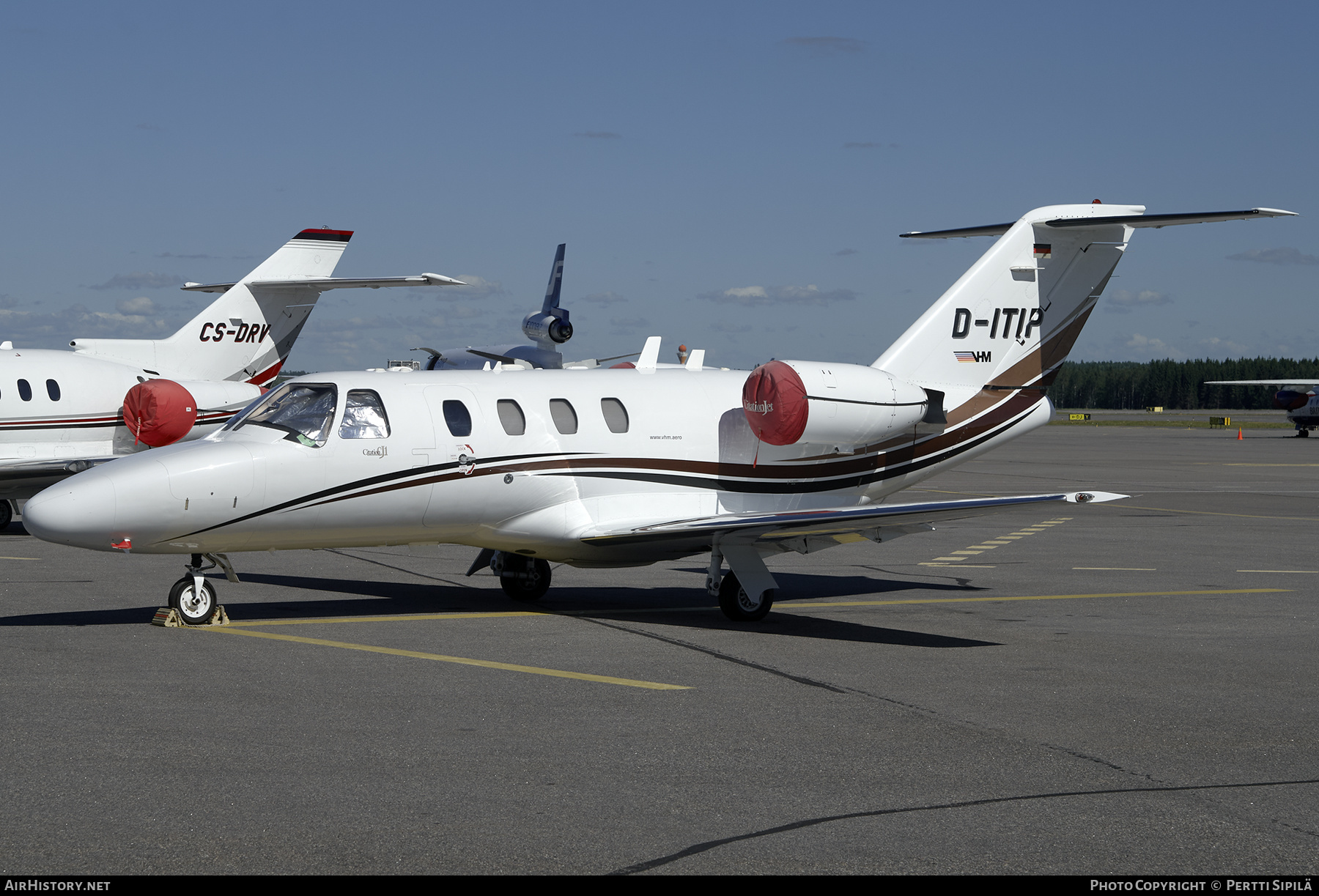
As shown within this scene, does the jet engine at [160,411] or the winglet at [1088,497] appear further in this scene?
the jet engine at [160,411]

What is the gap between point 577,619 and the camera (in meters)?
13.5

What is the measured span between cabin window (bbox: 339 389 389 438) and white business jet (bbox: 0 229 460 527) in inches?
429

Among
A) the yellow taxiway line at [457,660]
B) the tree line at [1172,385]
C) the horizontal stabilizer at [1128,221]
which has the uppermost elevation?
the tree line at [1172,385]

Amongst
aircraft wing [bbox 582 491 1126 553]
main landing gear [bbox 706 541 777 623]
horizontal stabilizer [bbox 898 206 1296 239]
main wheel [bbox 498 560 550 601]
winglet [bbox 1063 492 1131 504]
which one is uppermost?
horizontal stabilizer [bbox 898 206 1296 239]

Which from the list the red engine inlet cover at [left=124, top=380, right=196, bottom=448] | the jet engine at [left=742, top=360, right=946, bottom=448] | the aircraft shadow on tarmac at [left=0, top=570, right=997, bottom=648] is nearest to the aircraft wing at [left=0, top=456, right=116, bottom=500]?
the red engine inlet cover at [left=124, top=380, right=196, bottom=448]

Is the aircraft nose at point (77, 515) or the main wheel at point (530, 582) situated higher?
the aircraft nose at point (77, 515)

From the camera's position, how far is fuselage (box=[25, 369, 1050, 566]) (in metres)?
11.8

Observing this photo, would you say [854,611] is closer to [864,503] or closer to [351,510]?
[864,503]

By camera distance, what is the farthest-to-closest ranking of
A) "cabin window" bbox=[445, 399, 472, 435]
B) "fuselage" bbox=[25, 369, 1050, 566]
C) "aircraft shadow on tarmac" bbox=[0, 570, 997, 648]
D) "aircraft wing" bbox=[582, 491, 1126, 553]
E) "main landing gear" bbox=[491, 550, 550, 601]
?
1. "main landing gear" bbox=[491, 550, 550, 601]
2. "cabin window" bbox=[445, 399, 472, 435]
3. "aircraft shadow on tarmac" bbox=[0, 570, 997, 648]
4. "aircraft wing" bbox=[582, 491, 1126, 553]
5. "fuselage" bbox=[25, 369, 1050, 566]

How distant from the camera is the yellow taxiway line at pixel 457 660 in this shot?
10.1 metres

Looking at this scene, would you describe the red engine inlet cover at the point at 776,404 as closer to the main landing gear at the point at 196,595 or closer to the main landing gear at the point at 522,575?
the main landing gear at the point at 522,575

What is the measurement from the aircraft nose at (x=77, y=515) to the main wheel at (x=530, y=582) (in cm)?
460

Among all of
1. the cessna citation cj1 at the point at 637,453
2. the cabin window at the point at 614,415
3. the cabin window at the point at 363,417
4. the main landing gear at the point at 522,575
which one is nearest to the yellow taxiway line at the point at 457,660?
the cessna citation cj1 at the point at 637,453

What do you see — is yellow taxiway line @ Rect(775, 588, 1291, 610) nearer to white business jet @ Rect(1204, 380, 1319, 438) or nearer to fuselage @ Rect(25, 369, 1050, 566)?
fuselage @ Rect(25, 369, 1050, 566)
